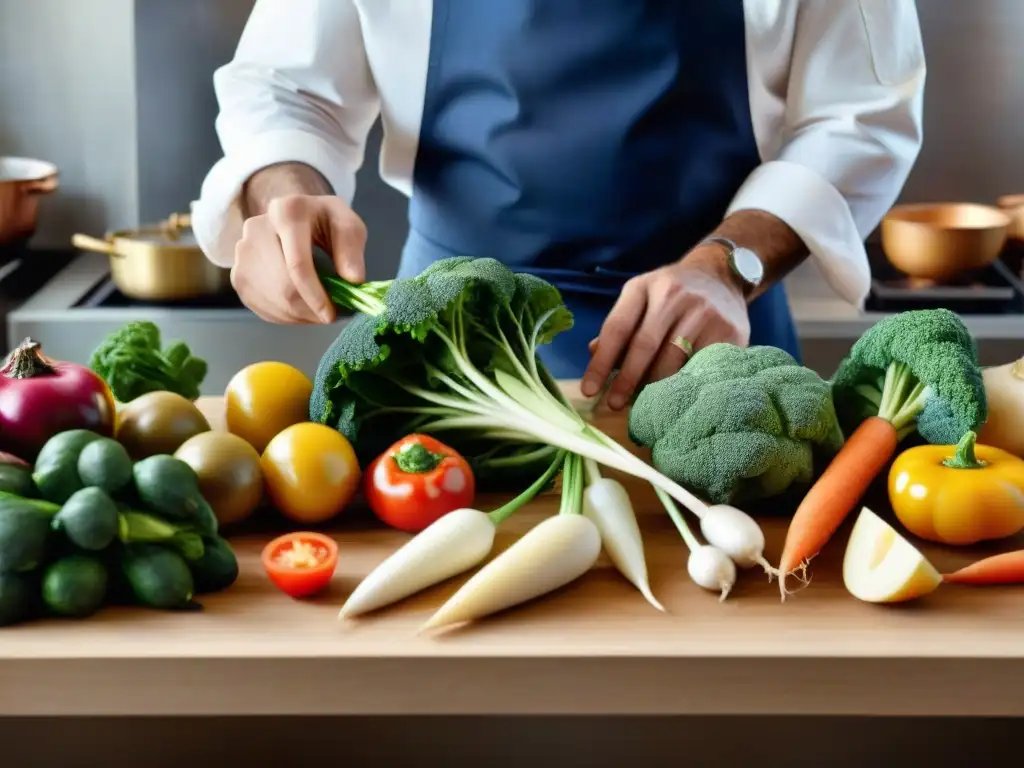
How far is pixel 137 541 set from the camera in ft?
2.69

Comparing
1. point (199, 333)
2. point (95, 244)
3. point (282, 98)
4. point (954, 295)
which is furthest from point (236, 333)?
point (954, 295)

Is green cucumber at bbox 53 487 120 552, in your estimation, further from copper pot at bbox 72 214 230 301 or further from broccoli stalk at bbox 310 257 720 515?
copper pot at bbox 72 214 230 301

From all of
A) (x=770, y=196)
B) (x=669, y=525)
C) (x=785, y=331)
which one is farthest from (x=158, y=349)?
(x=785, y=331)

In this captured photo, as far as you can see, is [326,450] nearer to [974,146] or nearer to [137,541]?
[137,541]

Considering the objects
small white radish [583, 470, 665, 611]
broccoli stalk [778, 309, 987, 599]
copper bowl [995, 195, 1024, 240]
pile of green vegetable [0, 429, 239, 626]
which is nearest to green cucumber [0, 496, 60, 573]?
pile of green vegetable [0, 429, 239, 626]

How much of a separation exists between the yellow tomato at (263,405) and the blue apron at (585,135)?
0.47 metres

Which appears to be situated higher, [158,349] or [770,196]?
[770,196]

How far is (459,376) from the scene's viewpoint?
3.48 ft

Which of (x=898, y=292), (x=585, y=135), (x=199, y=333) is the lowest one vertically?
(x=199, y=333)

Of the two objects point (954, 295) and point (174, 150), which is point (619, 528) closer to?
point (954, 295)

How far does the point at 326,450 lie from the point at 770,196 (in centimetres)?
70

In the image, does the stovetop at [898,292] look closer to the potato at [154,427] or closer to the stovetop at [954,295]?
the stovetop at [954,295]

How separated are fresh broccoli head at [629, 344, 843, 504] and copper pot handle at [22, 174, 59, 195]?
5.53 feet

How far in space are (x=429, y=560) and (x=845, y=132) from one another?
0.88 m
